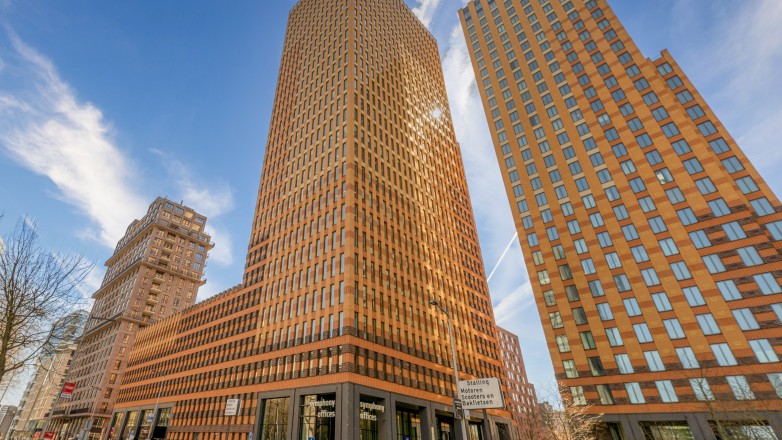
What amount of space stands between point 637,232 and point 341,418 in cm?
4710

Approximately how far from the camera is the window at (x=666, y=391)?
44141 mm

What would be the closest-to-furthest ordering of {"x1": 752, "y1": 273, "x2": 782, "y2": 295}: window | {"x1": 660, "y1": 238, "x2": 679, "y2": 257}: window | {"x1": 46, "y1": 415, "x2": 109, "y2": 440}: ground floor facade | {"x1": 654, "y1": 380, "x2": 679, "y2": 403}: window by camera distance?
{"x1": 752, "y1": 273, "x2": 782, "y2": 295}: window < {"x1": 654, "y1": 380, "x2": 679, "y2": 403}: window < {"x1": 660, "y1": 238, "x2": 679, "y2": 257}: window < {"x1": 46, "y1": 415, "x2": 109, "y2": 440}: ground floor facade

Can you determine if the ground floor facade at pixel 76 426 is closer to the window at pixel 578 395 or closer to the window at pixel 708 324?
the window at pixel 578 395

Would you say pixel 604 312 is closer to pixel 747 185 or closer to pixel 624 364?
pixel 624 364

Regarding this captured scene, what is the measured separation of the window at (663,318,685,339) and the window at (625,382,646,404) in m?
7.52

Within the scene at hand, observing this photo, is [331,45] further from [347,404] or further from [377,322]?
[347,404]

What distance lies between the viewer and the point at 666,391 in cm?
4475

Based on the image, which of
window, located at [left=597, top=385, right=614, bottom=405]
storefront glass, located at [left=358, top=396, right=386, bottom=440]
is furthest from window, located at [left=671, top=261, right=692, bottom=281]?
storefront glass, located at [left=358, top=396, right=386, bottom=440]

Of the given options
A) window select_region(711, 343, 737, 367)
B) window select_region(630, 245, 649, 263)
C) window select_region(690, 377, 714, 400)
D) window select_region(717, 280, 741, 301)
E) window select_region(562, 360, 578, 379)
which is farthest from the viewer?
window select_region(562, 360, 578, 379)

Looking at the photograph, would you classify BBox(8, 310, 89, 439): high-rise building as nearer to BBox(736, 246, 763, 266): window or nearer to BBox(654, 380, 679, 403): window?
BBox(654, 380, 679, 403): window

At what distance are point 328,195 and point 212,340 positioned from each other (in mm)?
37962

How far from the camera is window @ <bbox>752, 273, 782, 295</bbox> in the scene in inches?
1703

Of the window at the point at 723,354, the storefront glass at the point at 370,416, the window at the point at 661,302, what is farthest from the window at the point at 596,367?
the storefront glass at the point at 370,416

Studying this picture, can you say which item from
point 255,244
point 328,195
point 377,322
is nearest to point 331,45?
point 328,195
